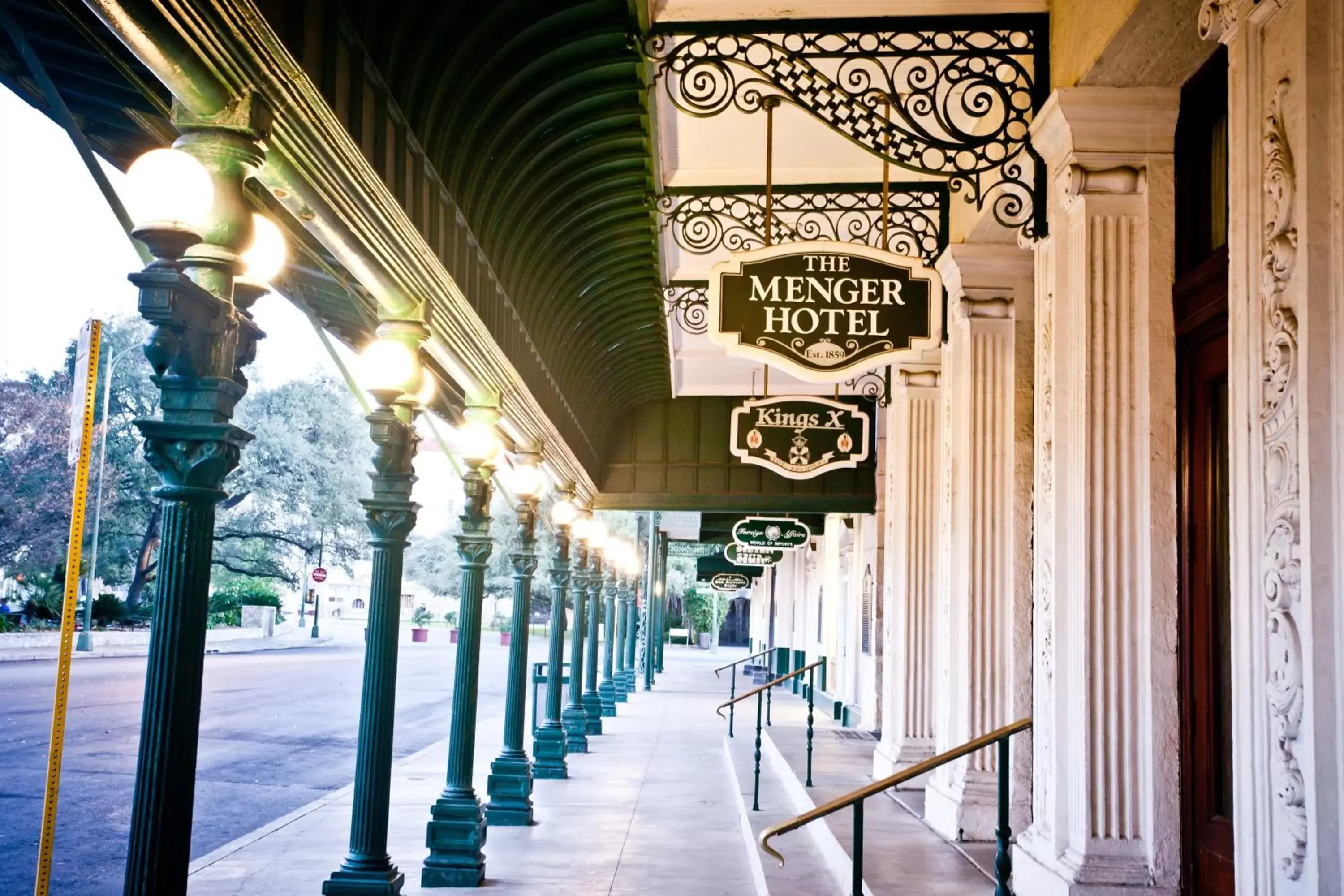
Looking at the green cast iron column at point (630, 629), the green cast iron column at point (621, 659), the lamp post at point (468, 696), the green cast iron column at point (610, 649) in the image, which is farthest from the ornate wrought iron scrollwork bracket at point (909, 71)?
the green cast iron column at point (630, 629)

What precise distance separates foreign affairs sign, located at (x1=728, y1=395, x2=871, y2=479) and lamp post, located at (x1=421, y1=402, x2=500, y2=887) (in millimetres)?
2345

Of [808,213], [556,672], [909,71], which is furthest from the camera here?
[556,672]

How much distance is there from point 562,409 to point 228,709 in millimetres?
11985

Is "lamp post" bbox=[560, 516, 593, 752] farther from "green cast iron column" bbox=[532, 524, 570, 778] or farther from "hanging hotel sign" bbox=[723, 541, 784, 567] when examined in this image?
"hanging hotel sign" bbox=[723, 541, 784, 567]

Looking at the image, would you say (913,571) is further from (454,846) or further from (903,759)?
(454,846)

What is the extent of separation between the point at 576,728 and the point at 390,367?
460 inches

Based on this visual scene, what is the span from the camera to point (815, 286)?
605 cm

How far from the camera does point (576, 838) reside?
1032cm

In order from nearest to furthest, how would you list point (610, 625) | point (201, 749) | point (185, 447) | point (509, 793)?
point (185, 447) < point (509, 793) < point (201, 749) < point (610, 625)

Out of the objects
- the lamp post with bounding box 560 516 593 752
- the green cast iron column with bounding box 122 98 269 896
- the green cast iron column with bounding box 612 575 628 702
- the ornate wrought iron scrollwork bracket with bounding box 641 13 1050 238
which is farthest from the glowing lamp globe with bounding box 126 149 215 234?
the green cast iron column with bounding box 612 575 628 702

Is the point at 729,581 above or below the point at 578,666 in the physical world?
above

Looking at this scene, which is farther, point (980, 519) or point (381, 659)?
point (980, 519)

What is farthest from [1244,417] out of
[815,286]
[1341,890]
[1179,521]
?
[815,286]

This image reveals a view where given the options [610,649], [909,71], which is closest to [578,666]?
[610,649]
